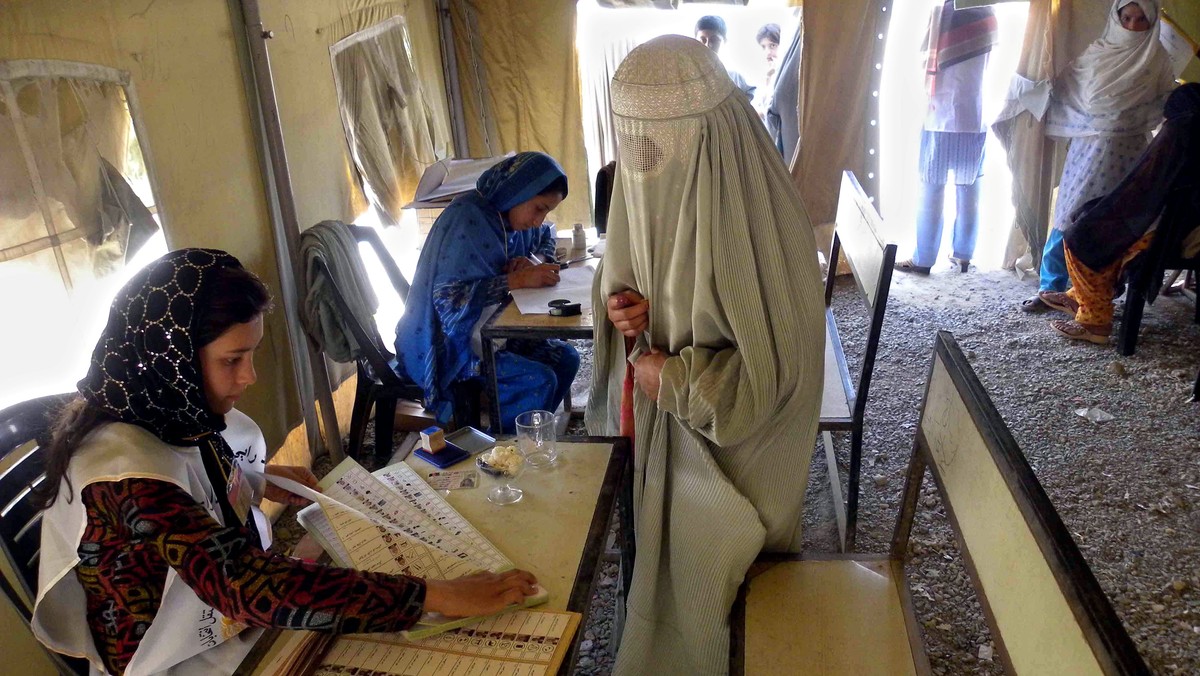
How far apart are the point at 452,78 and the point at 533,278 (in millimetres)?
2715

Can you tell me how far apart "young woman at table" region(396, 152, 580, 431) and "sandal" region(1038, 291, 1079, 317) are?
9.84 feet

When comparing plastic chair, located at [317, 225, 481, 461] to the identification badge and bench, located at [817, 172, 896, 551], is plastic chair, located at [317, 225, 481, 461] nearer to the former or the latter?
bench, located at [817, 172, 896, 551]

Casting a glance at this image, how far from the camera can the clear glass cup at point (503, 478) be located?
1.56 m

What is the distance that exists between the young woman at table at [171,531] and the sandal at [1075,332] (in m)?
3.80

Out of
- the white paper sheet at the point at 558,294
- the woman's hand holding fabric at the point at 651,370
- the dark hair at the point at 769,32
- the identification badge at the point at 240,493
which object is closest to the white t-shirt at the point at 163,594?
the identification badge at the point at 240,493

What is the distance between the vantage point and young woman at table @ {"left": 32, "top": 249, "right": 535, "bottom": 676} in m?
1.13

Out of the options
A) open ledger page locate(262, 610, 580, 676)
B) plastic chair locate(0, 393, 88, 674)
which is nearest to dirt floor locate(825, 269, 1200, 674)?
open ledger page locate(262, 610, 580, 676)

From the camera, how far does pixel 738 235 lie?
1387mm

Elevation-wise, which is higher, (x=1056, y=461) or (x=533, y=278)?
(x=533, y=278)

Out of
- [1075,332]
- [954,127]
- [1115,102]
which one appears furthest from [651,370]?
[954,127]

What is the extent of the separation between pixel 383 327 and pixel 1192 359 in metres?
4.06

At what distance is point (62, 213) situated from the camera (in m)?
2.02

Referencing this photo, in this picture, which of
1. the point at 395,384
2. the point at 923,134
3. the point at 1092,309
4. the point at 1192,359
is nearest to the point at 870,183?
the point at 923,134

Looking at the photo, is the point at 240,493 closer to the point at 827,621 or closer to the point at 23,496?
the point at 23,496
